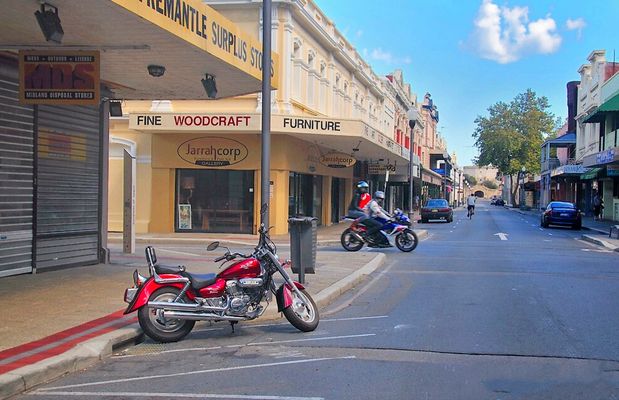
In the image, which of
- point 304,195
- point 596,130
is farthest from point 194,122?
point 596,130

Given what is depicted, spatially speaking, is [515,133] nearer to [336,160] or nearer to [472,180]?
[336,160]

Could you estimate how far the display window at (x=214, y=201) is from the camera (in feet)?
79.2

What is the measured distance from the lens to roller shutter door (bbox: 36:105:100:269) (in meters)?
11.7

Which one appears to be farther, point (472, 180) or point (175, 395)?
point (472, 180)

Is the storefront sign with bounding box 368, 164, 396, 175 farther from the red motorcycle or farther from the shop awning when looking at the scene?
the red motorcycle

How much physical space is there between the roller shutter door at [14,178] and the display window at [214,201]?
12910 millimetres

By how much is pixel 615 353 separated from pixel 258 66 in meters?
7.95

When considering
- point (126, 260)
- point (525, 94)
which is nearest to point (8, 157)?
point (126, 260)

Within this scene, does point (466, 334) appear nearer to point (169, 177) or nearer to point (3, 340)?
point (3, 340)

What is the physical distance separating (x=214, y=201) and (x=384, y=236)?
902 cm

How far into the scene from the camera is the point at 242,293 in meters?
7.51

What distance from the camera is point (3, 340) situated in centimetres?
675

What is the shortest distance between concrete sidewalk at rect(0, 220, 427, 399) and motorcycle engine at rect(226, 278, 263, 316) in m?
1.03

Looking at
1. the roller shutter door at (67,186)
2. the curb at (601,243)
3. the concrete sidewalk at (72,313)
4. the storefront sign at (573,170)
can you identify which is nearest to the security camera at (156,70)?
the roller shutter door at (67,186)
